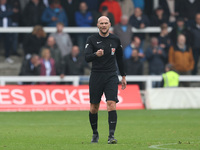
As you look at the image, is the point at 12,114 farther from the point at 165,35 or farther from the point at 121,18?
the point at 165,35

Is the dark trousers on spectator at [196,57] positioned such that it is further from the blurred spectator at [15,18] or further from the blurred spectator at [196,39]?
the blurred spectator at [15,18]

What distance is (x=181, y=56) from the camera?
22922 mm

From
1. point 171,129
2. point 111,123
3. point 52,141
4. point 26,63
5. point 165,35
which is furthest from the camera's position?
point 165,35

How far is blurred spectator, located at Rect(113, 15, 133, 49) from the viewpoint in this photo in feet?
74.5

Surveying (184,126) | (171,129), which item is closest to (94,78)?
(171,129)

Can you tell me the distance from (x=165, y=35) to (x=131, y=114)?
5.16 metres

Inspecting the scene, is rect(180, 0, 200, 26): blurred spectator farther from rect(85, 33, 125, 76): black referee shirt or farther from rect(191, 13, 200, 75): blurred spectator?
rect(85, 33, 125, 76): black referee shirt

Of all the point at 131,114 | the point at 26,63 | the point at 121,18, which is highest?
the point at 121,18

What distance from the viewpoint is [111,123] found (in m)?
10.5

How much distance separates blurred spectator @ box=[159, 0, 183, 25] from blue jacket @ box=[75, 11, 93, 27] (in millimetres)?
3263

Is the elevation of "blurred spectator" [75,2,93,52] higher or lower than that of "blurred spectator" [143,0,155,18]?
lower

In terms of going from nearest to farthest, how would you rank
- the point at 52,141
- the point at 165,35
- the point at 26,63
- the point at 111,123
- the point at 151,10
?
the point at 111,123, the point at 52,141, the point at 26,63, the point at 165,35, the point at 151,10

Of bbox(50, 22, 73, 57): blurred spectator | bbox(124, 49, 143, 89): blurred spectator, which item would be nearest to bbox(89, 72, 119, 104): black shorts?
bbox(124, 49, 143, 89): blurred spectator

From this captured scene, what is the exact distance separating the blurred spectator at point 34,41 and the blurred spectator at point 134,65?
3209 millimetres
